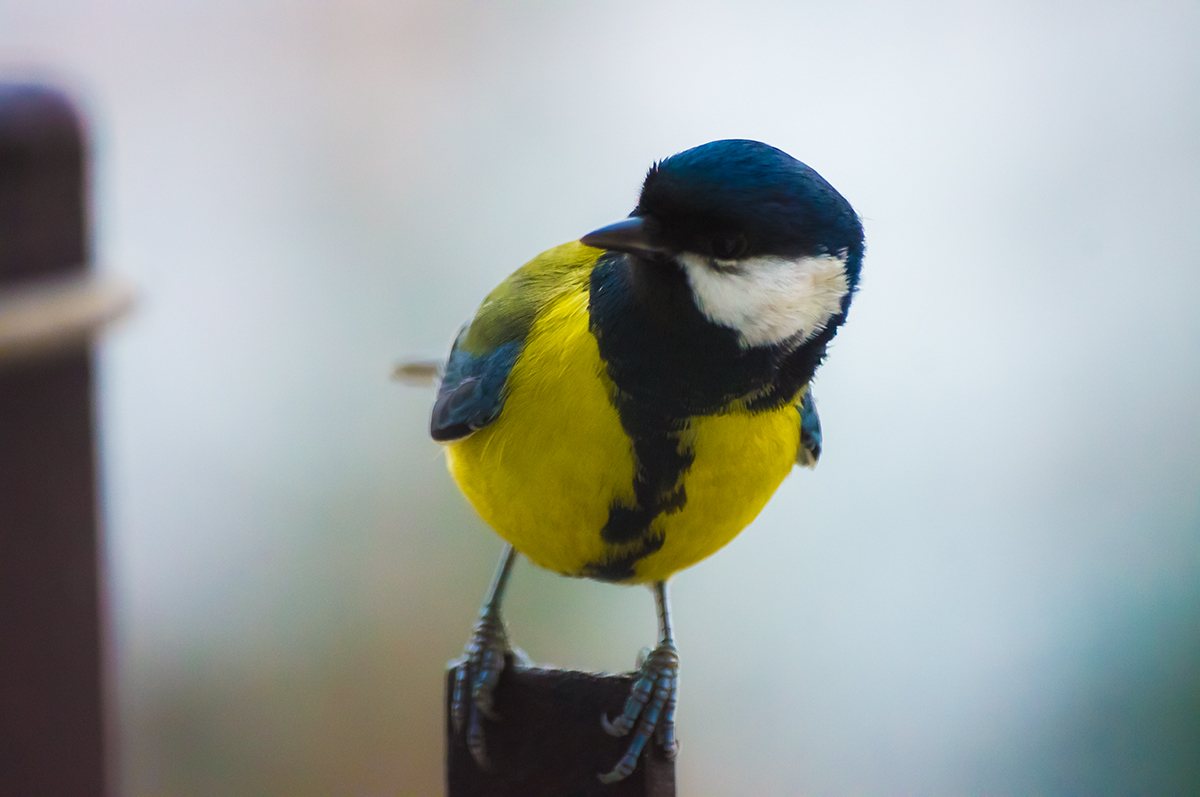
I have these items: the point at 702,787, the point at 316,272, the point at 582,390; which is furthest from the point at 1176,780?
the point at 316,272

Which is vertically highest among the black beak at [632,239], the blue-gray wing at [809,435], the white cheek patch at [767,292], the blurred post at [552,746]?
the black beak at [632,239]

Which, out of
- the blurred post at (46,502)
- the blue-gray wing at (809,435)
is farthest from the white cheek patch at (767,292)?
the blurred post at (46,502)

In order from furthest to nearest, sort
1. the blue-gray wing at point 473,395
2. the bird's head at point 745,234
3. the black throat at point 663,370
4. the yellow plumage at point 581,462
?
the blue-gray wing at point 473,395
the yellow plumage at point 581,462
the black throat at point 663,370
the bird's head at point 745,234

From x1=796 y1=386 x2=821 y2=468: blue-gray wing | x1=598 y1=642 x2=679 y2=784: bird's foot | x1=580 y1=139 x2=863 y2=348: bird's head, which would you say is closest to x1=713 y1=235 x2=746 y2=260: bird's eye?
x1=580 y1=139 x2=863 y2=348: bird's head

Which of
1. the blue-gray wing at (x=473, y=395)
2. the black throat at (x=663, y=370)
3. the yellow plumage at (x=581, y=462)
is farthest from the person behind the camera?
the blue-gray wing at (x=473, y=395)

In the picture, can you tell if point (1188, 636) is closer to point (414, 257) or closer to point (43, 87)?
point (414, 257)

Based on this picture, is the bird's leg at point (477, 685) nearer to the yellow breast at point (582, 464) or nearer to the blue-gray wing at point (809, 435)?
the yellow breast at point (582, 464)

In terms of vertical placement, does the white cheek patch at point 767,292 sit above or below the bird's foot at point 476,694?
above

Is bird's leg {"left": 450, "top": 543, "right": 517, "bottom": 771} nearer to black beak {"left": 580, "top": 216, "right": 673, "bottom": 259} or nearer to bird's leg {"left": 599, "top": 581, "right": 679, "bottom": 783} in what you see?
bird's leg {"left": 599, "top": 581, "right": 679, "bottom": 783}
